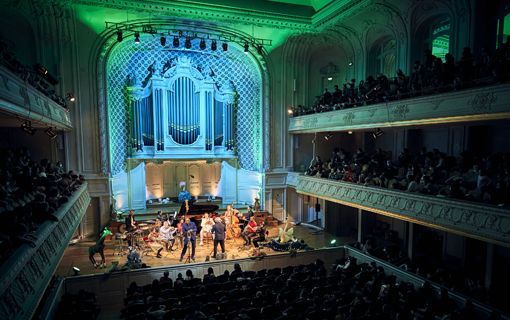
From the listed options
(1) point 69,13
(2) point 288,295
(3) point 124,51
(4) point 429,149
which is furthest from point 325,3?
(2) point 288,295

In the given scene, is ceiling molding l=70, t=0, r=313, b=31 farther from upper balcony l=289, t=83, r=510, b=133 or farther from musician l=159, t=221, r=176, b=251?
musician l=159, t=221, r=176, b=251

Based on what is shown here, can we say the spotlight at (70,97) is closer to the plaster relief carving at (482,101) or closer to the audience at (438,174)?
the audience at (438,174)

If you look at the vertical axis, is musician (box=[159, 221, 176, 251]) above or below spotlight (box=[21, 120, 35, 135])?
below

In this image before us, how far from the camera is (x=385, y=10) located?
14039 mm

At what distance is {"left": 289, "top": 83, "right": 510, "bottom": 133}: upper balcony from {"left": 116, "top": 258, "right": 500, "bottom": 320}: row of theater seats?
4.71 metres

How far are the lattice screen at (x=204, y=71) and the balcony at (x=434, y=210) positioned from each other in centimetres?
665

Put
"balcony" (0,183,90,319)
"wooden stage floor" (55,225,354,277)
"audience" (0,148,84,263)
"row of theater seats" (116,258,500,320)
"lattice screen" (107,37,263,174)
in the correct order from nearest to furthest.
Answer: "balcony" (0,183,90,319), "audience" (0,148,84,263), "row of theater seats" (116,258,500,320), "wooden stage floor" (55,225,354,277), "lattice screen" (107,37,263,174)

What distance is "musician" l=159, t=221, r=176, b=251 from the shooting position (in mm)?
12727

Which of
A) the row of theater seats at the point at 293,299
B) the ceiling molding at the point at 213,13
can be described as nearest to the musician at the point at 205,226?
the row of theater seats at the point at 293,299

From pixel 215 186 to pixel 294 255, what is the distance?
28.1ft

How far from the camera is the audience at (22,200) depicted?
4906mm

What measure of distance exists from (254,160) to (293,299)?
11876 mm

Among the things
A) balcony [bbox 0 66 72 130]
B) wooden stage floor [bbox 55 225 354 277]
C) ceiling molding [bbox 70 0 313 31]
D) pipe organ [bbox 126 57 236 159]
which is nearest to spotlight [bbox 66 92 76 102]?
pipe organ [bbox 126 57 236 159]

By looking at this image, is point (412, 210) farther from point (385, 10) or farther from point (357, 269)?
point (385, 10)
